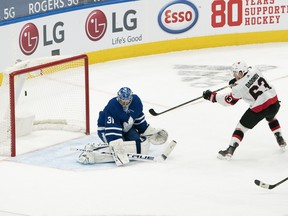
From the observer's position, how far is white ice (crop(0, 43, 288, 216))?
635 cm

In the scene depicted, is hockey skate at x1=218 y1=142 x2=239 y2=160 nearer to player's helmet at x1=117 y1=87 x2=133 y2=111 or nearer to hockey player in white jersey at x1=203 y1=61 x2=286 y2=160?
hockey player in white jersey at x1=203 y1=61 x2=286 y2=160

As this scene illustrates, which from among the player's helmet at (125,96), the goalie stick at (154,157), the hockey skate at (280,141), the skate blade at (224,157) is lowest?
the skate blade at (224,157)

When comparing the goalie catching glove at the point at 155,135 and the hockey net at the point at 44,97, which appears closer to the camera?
the goalie catching glove at the point at 155,135

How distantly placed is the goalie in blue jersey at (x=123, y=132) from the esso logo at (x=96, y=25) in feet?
14.3

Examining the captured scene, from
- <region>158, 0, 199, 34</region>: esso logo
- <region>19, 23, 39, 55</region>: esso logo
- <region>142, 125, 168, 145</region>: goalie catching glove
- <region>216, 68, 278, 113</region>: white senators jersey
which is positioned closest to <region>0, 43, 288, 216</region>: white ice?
<region>142, 125, 168, 145</region>: goalie catching glove

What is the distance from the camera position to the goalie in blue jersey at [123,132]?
7.53 metres

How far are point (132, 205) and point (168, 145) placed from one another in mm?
1393

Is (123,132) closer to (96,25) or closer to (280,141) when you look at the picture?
(280,141)

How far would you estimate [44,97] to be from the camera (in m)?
9.00

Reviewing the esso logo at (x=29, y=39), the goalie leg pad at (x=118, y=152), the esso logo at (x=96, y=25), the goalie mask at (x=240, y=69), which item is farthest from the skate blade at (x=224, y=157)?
the esso logo at (x=96, y=25)

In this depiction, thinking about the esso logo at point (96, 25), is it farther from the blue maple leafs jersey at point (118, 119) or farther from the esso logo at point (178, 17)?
the blue maple leafs jersey at point (118, 119)

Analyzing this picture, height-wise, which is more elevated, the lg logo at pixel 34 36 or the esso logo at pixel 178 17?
the esso logo at pixel 178 17

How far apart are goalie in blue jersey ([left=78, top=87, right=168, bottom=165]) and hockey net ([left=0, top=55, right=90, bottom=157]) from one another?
777 mm

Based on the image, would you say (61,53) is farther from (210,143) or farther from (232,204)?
(232,204)
